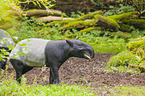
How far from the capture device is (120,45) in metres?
12.9

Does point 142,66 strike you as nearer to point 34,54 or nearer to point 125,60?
point 125,60

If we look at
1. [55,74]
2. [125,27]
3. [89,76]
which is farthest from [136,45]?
[125,27]

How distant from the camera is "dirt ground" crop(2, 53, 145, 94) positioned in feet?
22.6

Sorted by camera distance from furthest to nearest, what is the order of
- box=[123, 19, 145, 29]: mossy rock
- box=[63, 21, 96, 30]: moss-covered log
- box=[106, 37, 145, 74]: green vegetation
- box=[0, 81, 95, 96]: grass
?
box=[123, 19, 145, 29]: mossy rock, box=[63, 21, 96, 30]: moss-covered log, box=[106, 37, 145, 74]: green vegetation, box=[0, 81, 95, 96]: grass

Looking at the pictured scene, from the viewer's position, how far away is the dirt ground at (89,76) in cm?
690

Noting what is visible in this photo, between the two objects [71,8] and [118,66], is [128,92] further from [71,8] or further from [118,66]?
[71,8]

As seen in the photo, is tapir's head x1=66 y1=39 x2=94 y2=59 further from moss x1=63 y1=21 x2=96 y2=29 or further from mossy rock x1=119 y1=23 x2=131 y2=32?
mossy rock x1=119 y1=23 x2=131 y2=32

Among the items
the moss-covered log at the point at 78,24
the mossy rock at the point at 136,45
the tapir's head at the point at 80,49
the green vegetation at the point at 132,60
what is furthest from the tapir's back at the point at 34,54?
the moss-covered log at the point at 78,24

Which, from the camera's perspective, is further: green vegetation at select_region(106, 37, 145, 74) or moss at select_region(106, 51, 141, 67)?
moss at select_region(106, 51, 141, 67)

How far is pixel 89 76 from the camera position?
25.3 feet

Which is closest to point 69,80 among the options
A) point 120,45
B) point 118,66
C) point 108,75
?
point 108,75

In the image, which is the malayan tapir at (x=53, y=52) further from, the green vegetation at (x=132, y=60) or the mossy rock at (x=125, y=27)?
the mossy rock at (x=125, y=27)

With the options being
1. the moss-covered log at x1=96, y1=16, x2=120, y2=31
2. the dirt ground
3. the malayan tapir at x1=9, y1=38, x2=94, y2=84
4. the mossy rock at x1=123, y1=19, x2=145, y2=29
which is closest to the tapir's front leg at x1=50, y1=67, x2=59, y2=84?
the malayan tapir at x1=9, y1=38, x2=94, y2=84

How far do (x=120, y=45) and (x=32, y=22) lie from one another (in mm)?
7492
